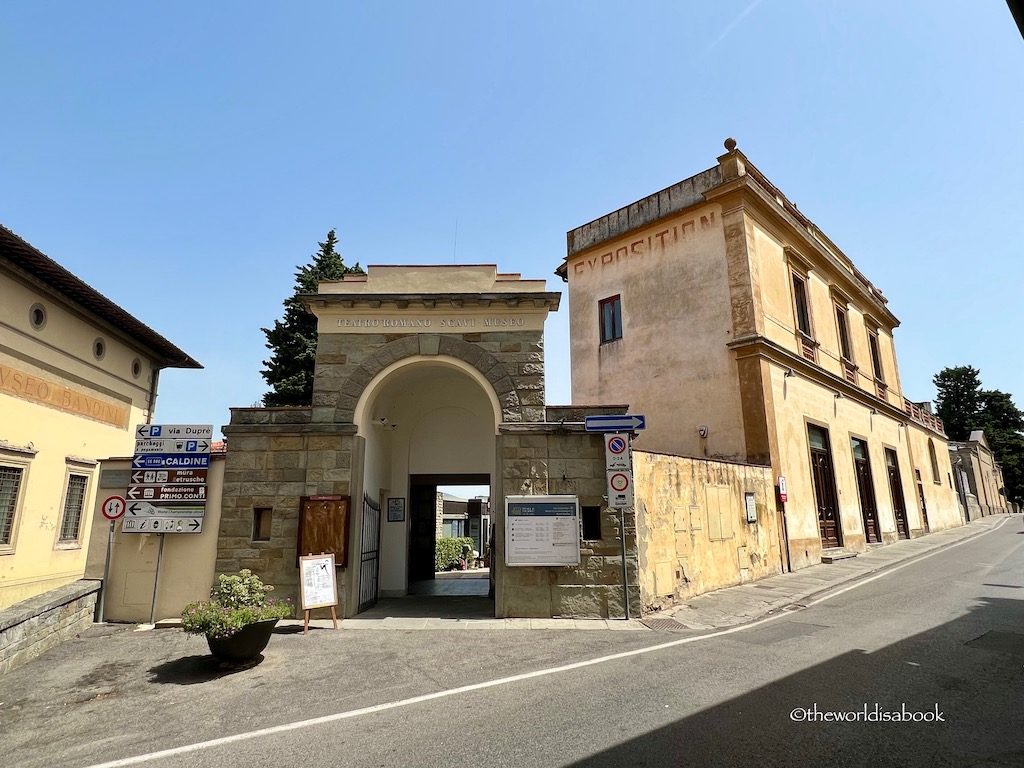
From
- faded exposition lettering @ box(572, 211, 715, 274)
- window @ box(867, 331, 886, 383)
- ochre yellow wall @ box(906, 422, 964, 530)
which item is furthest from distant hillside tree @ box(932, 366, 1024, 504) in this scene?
faded exposition lettering @ box(572, 211, 715, 274)

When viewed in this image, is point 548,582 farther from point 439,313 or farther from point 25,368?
point 25,368

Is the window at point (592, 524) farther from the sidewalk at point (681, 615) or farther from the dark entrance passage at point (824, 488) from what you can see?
the dark entrance passage at point (824, 488)

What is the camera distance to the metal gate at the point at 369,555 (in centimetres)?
1056

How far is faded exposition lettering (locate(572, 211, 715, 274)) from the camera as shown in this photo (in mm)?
17453

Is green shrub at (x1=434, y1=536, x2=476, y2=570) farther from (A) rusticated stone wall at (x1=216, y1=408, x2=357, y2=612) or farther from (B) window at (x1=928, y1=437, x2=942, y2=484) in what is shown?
(B) window at (x1=928, y1=437, x2=942, y2=484)

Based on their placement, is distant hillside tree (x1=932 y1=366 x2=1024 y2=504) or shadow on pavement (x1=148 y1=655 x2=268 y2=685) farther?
distant hillside tree (x1=932 y1=366 x2=1024 y2=504)

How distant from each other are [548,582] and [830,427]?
12806 millimetres

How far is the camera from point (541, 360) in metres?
10.8

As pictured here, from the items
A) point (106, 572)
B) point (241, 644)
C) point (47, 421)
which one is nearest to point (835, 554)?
point (241, 644)

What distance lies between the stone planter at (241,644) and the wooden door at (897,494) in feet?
73.6

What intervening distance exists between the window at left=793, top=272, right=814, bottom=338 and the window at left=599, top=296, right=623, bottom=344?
5.67 meters

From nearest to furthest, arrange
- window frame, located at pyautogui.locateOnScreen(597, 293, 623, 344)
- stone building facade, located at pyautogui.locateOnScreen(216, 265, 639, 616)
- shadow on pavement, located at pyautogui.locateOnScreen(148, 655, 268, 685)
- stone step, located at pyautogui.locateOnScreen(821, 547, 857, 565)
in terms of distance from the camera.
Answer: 1. shadow on pavement, located at pyautogui.locateOnScreen(148, 655, 268, 685)
2. stone building facade, located at pyautogui.locateOnScreen(216, 265, 639, 616)
3. stone step, located at pyautogui.locateOnScreen(821, 547, 857, 565)
4. window frame, located at pyautogui.locateOnScreen(597, 293, 623, 344)

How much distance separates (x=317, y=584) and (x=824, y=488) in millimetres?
14953

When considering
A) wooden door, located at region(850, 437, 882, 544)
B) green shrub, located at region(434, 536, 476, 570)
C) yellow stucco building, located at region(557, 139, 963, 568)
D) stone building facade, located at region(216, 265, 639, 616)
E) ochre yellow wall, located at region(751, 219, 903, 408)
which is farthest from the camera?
green shrub, located at region(434, 536, 476, 570)
